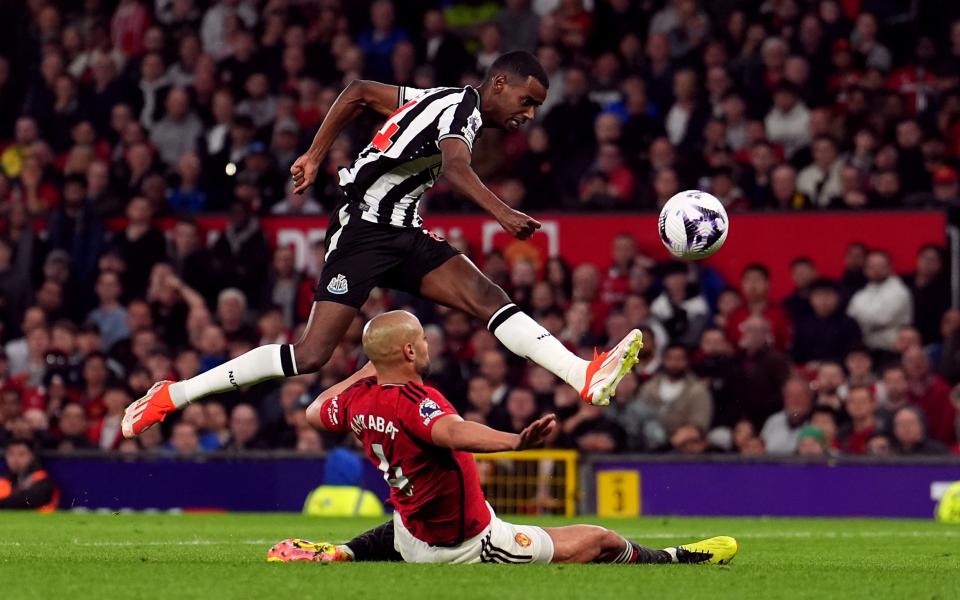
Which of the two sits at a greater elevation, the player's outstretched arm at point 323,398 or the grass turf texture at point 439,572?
the player's outstretched arm at point 323,398

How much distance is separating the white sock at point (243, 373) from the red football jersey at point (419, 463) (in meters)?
1.23


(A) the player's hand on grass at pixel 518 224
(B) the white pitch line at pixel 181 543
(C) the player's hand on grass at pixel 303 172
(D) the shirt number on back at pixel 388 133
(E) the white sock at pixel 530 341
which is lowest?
(B) the white pitch line at pixel 181 543

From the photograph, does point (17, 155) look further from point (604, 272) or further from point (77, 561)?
point (77, 561)

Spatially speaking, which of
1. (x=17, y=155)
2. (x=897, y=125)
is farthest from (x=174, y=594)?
(x=17, y=155)

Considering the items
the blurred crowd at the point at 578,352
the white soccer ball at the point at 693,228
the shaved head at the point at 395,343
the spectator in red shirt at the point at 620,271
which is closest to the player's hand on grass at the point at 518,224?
the shaved head at the point at 395,343

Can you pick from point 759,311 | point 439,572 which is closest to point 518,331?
point 439,572

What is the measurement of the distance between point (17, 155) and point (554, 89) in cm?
593

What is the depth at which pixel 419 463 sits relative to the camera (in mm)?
7648

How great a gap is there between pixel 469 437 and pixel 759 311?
872 cm

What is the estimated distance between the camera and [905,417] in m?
14.2

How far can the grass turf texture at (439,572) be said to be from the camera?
6648 mm

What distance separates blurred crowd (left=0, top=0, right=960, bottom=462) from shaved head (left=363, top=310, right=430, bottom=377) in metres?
7.40

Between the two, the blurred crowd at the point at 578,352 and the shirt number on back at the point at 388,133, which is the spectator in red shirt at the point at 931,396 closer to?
the blurred crowd at the point at 578,352

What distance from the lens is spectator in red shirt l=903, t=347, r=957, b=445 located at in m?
14.7
